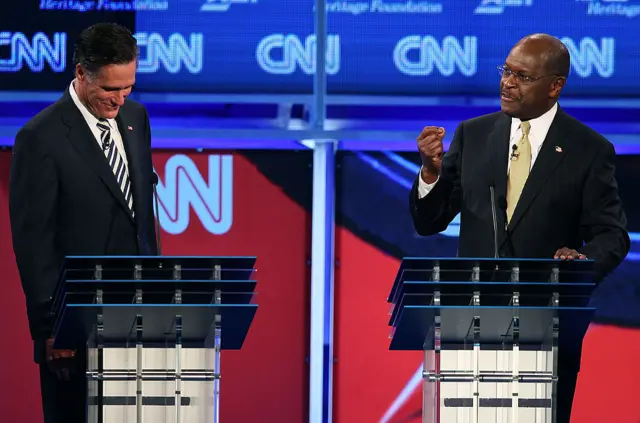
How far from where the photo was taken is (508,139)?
13.5 ft

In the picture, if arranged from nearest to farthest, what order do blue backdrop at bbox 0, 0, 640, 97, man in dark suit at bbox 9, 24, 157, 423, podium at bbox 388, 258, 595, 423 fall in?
podium at bbox 388, 258, 595, 423 < man in dark suit at bbox 9, 24, 157, 423 < blue backdrop at bbox 0, 0, 640, 97

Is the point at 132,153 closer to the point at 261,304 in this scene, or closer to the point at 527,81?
the point at 527,81

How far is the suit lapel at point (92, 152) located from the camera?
394 cm

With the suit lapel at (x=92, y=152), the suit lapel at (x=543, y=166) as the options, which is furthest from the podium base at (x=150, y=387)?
the suit lapel at (x=543, y=166)

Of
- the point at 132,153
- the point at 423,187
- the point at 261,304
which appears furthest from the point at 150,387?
the point at 261,304

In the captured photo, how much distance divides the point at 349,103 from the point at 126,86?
1.94m

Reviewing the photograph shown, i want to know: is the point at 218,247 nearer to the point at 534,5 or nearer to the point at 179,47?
the point at 179,47

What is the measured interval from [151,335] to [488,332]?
853mm

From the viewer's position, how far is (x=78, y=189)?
3930 millimetres

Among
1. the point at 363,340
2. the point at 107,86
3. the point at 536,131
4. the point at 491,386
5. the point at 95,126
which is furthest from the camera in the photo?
the point at 363,340

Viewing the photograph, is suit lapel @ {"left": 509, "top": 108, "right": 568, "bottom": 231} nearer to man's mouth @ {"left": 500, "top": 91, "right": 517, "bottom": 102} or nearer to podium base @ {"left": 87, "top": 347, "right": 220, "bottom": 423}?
man's mouth @ {"left": 500, "top": 91, "right": 517, "bottom": 102}

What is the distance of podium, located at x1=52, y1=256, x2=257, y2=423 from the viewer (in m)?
3.28

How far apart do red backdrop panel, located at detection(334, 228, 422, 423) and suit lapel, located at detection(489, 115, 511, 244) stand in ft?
5.30

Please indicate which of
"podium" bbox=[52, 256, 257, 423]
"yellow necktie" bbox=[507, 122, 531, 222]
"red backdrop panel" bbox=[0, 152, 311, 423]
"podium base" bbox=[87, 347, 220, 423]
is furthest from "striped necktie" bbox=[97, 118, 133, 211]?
"red backdrop panel" bbox=[0, 152, 311, 423]
